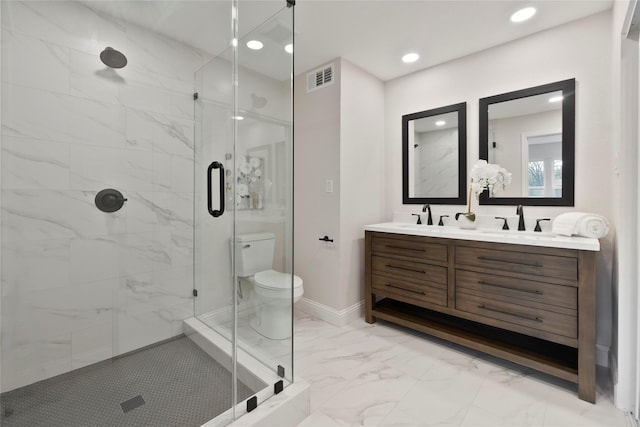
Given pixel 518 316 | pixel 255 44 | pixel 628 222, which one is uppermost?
pixel 255 44

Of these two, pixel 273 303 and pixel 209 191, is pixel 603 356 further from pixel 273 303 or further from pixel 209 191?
pixel 209 191

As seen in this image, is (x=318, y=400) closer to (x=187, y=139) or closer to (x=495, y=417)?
(x=495, y=417)

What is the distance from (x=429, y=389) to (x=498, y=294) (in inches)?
29.6

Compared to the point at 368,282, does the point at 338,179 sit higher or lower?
higher

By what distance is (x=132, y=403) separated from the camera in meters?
1.33

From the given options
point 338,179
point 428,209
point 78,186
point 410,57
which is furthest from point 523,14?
point 78,186

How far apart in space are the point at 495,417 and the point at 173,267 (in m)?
1.93

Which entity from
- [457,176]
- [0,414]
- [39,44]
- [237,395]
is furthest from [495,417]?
[39,44]

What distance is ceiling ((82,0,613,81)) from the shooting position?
72.1 inches

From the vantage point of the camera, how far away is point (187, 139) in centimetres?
179

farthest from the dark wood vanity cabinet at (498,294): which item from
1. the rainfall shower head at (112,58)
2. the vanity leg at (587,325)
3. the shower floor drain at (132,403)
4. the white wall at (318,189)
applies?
the rainfall shower head at (112,58)

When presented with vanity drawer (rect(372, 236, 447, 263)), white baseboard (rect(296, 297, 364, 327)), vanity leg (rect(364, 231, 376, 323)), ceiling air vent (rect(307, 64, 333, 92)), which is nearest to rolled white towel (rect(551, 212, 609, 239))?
vanity drawer (rect(372, 236, 447, 263))

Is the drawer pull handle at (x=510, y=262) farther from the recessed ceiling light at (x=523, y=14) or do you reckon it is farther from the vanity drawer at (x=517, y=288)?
the recessed ceiling light at (x=523, y=14)

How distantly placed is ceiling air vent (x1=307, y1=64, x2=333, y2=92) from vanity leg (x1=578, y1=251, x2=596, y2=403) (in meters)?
2.26
